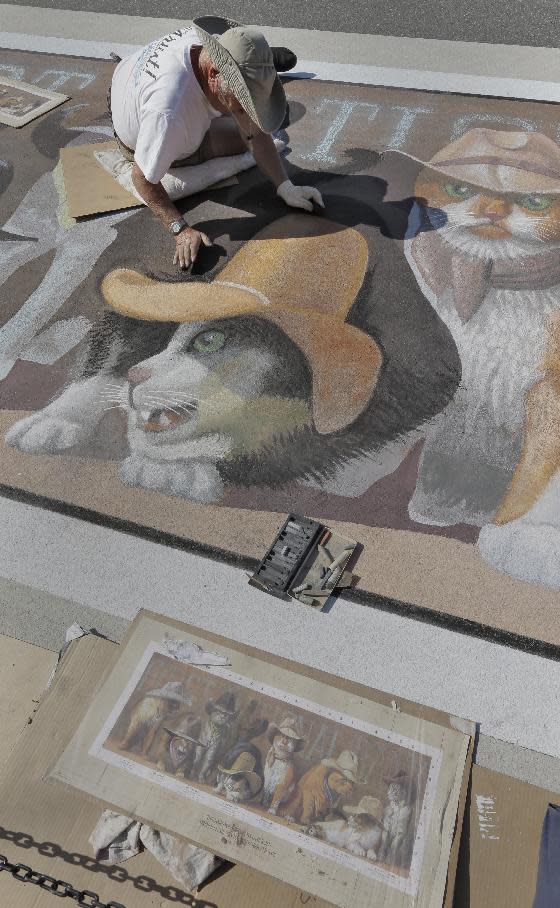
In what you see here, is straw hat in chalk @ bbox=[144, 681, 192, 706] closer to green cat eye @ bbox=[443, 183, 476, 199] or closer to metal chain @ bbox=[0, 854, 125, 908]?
metal chain @ bbox=[0, 854, 125, 908]

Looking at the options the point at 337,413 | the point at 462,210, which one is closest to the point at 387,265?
the point at 462,210

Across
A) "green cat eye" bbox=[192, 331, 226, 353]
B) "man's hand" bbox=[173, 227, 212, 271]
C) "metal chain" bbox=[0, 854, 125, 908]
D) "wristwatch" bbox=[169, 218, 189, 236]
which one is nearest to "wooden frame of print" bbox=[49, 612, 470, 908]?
"metal chain" bbox=[0, 854, 125, 908]

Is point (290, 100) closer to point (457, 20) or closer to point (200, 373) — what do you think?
point (457, 20)

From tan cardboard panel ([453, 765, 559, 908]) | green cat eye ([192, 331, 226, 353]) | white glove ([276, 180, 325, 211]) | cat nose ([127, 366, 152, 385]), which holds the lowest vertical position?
tan cardboard panel ([453, 765, 559, 908])

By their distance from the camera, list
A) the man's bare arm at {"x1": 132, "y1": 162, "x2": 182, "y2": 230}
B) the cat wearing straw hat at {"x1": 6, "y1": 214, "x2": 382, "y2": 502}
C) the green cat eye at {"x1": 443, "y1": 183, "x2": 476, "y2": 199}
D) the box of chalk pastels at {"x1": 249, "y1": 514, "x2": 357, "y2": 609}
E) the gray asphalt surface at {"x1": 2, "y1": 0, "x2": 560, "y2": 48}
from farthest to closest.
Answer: the gray asphalt surface at {"x1": 2, "y1": 0, "x2": 560, "y2": 48}
the green cat eye at {"x1": 443, "y1": 183, "x2": 476, "y2": 199}
the man's bare arm at {"x1": 132, "y1": 162, "x2": 182, "y2": 230}
the cat wearing straw hat at {"x1": 6, "y1": 214, "x2": 382, "y2": 502}
the box of chalk pastels at {"x1": 249, "y1": 514, "x2": 357, "y2": 609}

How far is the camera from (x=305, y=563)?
8.93 feet

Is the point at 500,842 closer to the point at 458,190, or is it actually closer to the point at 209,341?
the point at 209,341

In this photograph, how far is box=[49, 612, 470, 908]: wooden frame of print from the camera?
2.06 meters

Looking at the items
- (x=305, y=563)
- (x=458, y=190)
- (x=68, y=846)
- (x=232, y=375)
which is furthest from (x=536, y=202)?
(x=68, y=846)

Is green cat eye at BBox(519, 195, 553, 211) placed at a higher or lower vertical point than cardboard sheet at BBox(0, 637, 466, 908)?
higher

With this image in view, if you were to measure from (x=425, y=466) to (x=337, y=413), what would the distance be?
0.48 m

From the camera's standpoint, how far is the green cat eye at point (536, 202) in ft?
13.1

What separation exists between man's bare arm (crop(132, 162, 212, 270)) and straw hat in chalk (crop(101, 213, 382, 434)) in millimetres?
164

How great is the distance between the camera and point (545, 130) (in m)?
4.56
